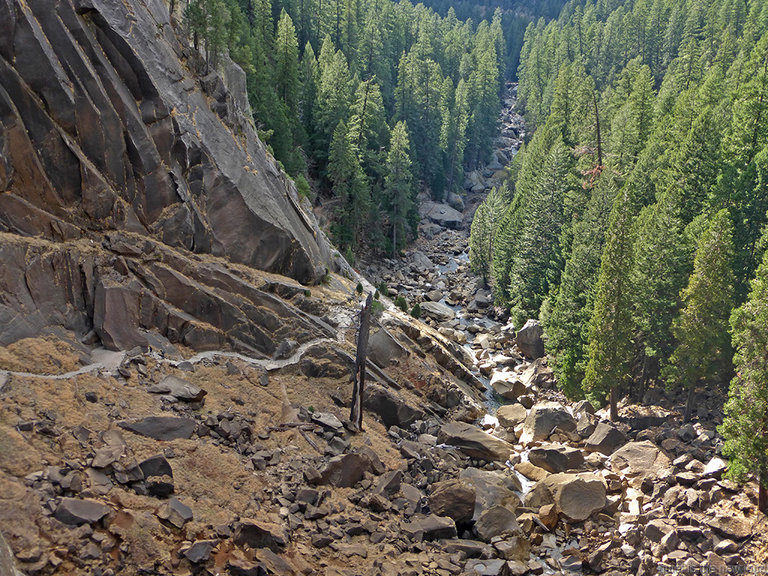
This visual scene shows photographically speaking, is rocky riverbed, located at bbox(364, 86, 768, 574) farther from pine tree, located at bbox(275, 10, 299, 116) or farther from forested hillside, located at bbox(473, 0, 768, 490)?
pine tree, located at bbox(275, 10, 299, 116)

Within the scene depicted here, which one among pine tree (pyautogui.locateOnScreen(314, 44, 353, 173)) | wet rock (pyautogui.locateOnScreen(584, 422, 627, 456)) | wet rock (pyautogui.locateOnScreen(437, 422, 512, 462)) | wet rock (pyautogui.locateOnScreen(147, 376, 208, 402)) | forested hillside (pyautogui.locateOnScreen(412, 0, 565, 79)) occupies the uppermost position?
forested hillside (pyautogui.locateOnScreen(412, 0, 565, 79))

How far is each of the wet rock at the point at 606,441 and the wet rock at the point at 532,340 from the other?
15017mm

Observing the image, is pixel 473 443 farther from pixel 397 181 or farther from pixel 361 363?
pixel 397 181

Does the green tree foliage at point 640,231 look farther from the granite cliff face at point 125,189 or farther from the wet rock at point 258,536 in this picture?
the wet rock at point 258,536

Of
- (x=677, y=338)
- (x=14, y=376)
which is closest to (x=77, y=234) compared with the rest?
(x=14, y=376)

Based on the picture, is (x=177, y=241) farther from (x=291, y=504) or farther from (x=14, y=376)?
(x=291, y=504)

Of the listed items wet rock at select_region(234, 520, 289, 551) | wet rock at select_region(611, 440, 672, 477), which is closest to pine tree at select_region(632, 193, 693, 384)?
wet rock at select_region(611, 440, 672, 477)

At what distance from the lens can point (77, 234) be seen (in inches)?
994

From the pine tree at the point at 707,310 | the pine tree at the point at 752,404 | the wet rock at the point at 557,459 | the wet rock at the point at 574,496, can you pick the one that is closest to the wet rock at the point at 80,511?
the wet rock at the point at 574,496

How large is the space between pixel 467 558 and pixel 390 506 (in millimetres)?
3544

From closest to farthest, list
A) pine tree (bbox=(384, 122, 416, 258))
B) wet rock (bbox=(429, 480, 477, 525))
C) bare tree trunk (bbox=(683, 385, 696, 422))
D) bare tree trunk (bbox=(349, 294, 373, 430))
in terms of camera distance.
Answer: wet rock (bbox=(429, 480, 477, 525))
bare tree trunk (bbox=(349, 294, 373, 430))
bare tree trunk (bbox=(683, 385, 696, 422))
pine tree (bbox=(384, 122, 416, 258))

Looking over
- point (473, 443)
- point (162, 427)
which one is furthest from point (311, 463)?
point (473, 443)

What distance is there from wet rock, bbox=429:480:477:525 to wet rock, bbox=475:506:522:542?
561 mm

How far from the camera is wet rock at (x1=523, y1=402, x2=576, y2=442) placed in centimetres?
3531
